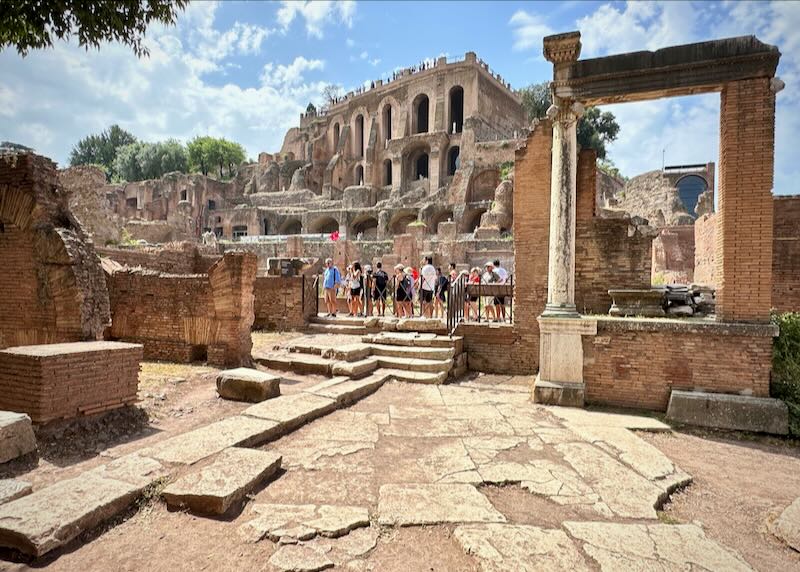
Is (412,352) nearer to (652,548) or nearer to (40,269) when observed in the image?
(652,548)

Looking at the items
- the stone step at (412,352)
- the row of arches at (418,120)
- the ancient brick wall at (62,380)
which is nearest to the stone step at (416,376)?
the stone step at (412,352)

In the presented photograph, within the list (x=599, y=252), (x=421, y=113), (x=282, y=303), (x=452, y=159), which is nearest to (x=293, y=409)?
(x=599, y=252)

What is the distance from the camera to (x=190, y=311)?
24.7ft

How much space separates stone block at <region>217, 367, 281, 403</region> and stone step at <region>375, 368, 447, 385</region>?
2132mm

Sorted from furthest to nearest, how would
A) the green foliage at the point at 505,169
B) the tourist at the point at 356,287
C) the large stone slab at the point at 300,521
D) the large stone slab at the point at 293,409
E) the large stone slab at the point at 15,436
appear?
the green foliage at the point at 505,169 < the tourist at the point at 356,287 < the large stone slab at the point at 293,409 < the large stone slab at the point at 15,436 < the large stone slab at the point at 300,521

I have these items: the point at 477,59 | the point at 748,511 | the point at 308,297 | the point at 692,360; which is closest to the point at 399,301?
the point at 308,297

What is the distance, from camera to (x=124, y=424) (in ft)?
14.0

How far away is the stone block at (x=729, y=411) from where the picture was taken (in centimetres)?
507

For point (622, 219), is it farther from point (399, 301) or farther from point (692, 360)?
point (399, 301)

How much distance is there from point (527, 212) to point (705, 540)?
6.01 m

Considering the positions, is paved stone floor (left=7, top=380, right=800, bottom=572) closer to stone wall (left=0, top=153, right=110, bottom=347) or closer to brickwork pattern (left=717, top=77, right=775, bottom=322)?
brickwork pattern (left=717, top=77, right=775, bottom=322)

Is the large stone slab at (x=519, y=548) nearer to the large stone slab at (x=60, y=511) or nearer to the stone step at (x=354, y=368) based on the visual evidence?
the large stone slab at (x=60, y=511)

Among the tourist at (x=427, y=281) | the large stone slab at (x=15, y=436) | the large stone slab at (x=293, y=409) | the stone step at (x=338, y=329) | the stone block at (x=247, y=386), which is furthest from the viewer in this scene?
the tourist at (x=427, y=281)

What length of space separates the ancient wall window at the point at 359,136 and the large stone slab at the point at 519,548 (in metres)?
53.8
